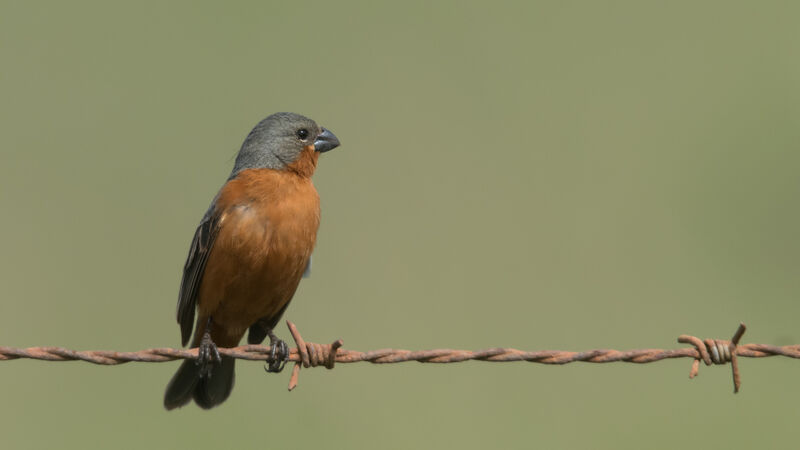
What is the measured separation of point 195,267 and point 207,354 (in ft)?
2.33

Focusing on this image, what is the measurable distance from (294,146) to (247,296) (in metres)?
1.18

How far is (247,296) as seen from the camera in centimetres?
561

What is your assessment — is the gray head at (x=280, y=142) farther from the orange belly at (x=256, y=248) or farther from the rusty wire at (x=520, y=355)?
the rusty wire at (x=520, y=355)

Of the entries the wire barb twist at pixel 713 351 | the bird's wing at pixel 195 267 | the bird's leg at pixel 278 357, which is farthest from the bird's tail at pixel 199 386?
the wire barb twist at pixel 713 351

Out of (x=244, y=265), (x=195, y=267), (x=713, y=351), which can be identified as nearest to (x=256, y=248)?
(x=244, y=265)

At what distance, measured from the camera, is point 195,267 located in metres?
5.66

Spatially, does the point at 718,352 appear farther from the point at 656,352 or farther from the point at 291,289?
the point at 291,289

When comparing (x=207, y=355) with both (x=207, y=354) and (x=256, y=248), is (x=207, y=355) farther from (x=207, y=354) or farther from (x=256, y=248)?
(x=256, y=248)

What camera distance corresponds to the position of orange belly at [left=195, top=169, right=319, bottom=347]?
5.45 m

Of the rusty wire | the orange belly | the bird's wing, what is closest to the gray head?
the orange belly

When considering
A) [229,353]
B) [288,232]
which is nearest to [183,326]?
[288,232]

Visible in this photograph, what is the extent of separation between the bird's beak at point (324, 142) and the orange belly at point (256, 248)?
2.10ft

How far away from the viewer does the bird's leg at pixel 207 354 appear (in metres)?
5.03

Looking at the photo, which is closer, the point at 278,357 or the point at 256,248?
the point at 278,357
